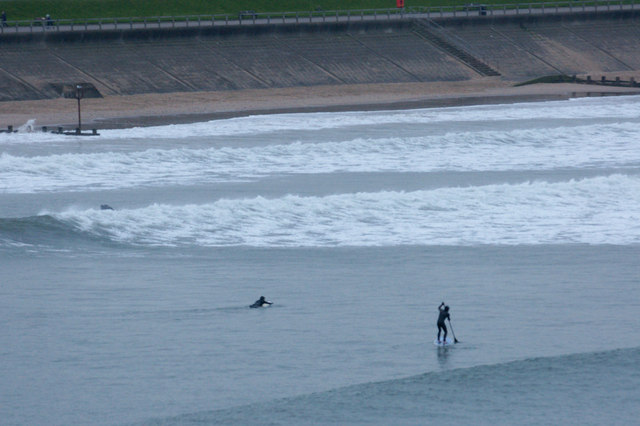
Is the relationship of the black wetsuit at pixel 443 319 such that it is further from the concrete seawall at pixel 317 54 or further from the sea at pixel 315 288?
the concrete seawall at pixel 317 54

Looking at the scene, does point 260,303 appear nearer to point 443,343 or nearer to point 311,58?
point 443,343

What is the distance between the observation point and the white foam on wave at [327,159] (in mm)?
36312

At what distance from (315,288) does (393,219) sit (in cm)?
771

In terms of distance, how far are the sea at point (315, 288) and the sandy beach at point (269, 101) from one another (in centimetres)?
1090

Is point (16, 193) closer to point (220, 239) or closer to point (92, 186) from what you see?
point (92, 186)

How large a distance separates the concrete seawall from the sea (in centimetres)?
1870

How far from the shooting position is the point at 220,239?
26.7 m

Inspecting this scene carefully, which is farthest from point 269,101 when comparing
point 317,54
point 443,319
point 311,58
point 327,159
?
point 443,319

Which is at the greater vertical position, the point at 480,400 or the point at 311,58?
the point at 311,58

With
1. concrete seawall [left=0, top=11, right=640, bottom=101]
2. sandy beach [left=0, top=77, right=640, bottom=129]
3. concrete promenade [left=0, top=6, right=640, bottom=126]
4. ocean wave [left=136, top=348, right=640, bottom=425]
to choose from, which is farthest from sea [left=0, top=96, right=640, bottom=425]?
concrete seawall [left=0, top=11, right=640, bottom=101]

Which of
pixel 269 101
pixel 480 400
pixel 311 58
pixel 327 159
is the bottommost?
pixel 480 400

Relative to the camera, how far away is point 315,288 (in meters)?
21.5

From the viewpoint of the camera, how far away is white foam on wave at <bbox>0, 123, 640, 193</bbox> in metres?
36.3

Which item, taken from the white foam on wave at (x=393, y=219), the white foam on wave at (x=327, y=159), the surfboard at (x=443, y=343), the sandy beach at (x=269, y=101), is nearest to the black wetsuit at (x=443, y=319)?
the surfboard at (x=443, y=343)
